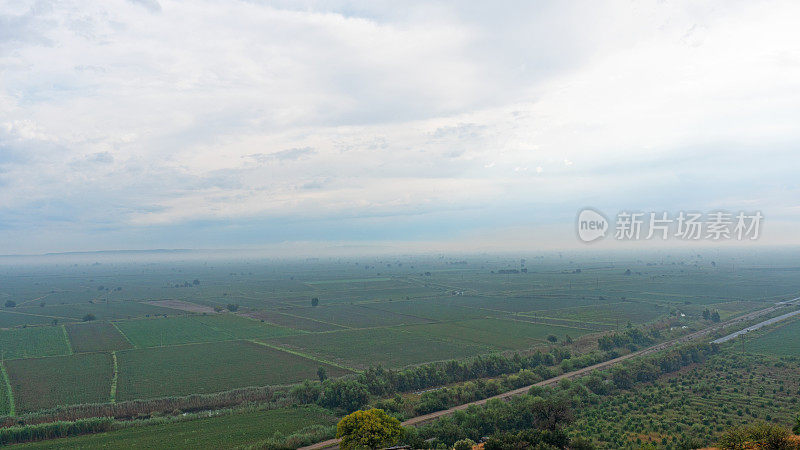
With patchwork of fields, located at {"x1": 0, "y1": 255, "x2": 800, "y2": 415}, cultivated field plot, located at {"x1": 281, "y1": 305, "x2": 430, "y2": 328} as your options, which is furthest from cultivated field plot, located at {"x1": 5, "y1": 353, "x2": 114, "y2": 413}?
cultivated field plot, located at {"x1": 281, "y1": 305, "x2": 430, "y2": 328}

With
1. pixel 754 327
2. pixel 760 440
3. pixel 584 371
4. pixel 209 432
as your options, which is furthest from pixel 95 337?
pixel 754 327

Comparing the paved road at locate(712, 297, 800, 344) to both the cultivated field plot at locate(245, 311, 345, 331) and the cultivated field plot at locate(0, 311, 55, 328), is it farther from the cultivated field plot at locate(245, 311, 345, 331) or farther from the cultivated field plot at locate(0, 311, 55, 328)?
the cultivated field plot at locate(0, 311, 55, 328)

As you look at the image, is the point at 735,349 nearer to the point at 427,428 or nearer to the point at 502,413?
the point at 502,413

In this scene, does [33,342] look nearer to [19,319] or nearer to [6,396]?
[6,396]

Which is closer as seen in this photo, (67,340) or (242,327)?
(67,340)

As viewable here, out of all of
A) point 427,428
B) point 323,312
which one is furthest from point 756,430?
point 323,312

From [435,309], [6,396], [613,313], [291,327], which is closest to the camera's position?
[6,396]
